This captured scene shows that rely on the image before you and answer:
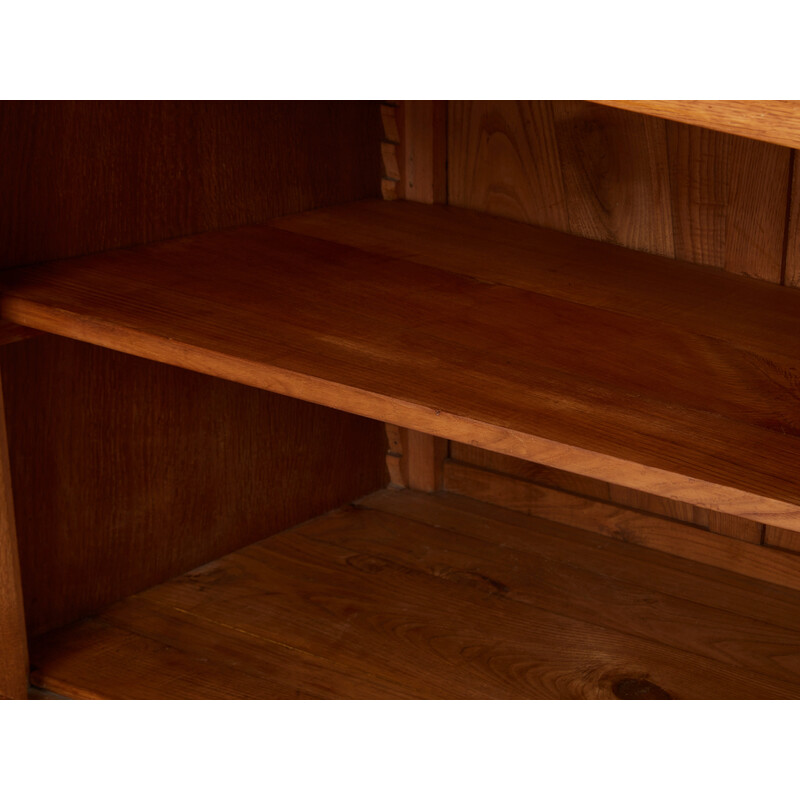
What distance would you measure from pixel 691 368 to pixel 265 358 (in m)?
0.34

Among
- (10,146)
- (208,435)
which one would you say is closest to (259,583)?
(208,435)

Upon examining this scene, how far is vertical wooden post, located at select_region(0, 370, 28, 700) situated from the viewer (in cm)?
130

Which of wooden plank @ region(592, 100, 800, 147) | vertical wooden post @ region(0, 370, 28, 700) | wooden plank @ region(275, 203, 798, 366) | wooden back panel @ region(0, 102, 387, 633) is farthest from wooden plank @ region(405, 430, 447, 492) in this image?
wooden plank @ region(592, 100, 800, 147)

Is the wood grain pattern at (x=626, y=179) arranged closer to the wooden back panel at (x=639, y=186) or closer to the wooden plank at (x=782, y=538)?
the wooden back panel at (x=639, y=186)

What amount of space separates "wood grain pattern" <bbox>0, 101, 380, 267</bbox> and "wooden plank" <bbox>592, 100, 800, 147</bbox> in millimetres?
619

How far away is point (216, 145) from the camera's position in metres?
1.47

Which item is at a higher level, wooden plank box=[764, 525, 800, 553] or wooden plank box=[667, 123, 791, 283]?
wooden plank box=[667, 123, 791, 283]

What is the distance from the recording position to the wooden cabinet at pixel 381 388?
1174 millimetres

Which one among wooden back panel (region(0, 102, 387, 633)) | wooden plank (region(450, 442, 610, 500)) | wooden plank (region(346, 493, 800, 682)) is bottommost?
wooden plank (region(346, 493, 800, 682))

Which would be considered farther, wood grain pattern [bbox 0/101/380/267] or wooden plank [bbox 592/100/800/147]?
wood grain pattern [bbox 0/101/380/267]

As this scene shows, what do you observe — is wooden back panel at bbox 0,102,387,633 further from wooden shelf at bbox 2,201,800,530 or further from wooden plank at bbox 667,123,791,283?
wooden plank at bbox 667,123,791,283

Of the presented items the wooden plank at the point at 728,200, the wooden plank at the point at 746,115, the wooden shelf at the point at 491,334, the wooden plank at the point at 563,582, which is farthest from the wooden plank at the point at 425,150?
the wooden plank at the point at 746,115

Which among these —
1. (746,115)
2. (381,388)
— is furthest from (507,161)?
(746,115)

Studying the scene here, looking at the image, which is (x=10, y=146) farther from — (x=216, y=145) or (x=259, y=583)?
(x=259, y=583)
